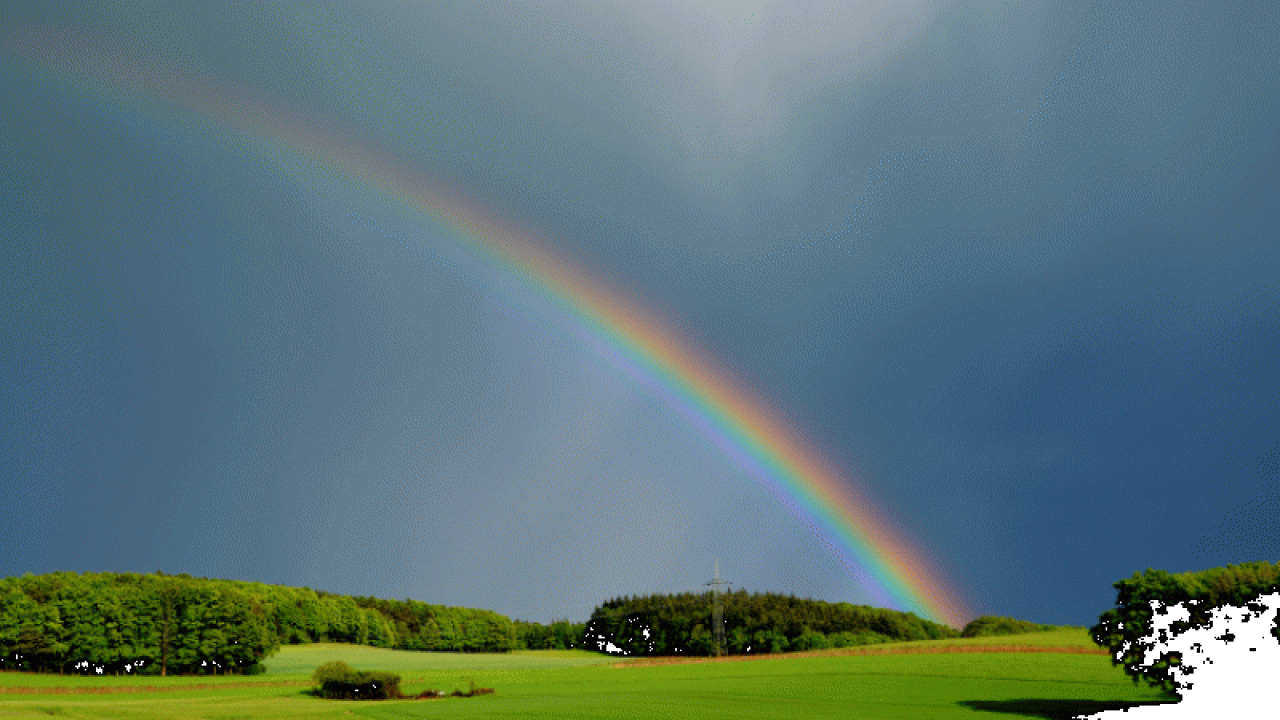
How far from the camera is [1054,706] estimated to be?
142 ft

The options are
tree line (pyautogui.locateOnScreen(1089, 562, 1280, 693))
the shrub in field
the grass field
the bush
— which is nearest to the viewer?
tree line (pyautogui.locateOnScreen(1089, 562, 1280, 693))

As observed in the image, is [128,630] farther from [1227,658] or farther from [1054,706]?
[1227,658]

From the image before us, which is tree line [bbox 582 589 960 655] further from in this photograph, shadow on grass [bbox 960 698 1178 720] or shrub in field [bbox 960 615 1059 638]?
shadow on grass [bbox 960 698 1178 720]

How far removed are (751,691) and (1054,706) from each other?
20806 mm

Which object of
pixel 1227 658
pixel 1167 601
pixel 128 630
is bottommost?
pixel 1227 658

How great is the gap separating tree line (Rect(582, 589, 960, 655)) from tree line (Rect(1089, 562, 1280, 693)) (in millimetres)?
138597

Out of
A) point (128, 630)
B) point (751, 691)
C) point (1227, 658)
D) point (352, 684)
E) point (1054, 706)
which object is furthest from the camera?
point (128, 630)

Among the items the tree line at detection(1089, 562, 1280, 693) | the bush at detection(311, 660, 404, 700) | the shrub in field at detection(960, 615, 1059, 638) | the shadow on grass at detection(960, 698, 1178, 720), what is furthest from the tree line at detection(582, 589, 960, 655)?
the tree line at detection(1089, 562, 1280, 693)

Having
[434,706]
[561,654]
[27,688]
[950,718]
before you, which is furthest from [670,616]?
[950,718]

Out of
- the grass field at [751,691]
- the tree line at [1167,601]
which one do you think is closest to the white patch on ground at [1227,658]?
the tree line at [1167,601]

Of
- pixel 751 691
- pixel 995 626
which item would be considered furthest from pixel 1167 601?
pixel 995 626

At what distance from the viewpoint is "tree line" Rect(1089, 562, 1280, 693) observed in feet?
122

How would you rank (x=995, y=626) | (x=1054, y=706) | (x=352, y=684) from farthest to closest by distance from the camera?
(x=995, y=626), (x=352, y=684), (x=1054, y=706)

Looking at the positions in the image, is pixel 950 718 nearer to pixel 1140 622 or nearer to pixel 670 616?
pixel 1140 622
